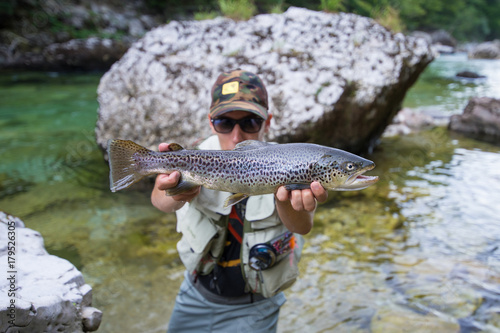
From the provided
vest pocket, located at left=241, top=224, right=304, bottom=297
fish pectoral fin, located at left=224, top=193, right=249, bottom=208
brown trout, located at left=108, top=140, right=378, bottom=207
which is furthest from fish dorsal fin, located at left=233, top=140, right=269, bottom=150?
vest pocket, located at left=241, top=224, right=304, bottom=297

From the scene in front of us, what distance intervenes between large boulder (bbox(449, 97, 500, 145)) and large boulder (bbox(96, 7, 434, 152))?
3.69 m

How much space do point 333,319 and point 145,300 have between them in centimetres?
218

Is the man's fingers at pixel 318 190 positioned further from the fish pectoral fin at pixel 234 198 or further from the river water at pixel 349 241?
the river water at pixel 349 241

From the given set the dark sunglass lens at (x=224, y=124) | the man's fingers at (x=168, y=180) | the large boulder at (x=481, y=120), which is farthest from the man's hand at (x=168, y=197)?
the large boulder at (x=481, y=120)

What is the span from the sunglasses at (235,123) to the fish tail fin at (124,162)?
2.27ft

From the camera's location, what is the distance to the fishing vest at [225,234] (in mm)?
3000

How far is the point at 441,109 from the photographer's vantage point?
1533 cm

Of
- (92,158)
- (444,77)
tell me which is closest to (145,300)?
(92,158)

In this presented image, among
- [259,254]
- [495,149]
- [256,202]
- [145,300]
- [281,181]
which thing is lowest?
[145,300]

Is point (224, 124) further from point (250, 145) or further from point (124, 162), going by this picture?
point (124, 162)

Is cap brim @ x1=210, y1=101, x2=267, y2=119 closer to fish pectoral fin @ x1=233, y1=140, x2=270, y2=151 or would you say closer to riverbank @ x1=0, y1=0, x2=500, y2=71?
fish pectoral fin @ x1=233, y1=140, x2=270, y2=151

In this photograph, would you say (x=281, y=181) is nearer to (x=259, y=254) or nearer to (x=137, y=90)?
(x=259, y=254)

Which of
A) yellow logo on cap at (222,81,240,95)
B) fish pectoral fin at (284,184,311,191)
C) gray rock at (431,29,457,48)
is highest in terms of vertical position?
gray rock at (431,29,457,48)

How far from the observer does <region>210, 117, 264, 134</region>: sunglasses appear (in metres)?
3.04
